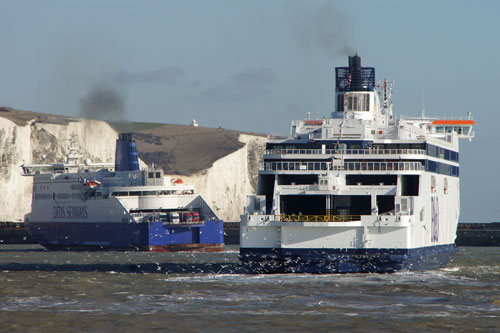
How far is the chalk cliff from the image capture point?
126m

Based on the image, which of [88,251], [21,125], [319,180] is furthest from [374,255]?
[21,125]

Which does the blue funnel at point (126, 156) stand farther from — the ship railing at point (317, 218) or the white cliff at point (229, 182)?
the ship railing at point (317, 218)

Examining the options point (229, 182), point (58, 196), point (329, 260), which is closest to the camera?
point (329, 260)

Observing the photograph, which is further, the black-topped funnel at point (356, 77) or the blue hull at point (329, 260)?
the black-topped funnel at point (356, 77)

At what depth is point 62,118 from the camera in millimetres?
141000

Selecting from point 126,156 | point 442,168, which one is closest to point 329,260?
point 442,168

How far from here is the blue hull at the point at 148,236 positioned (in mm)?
82500

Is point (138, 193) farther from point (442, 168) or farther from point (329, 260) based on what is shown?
point (329, 260)

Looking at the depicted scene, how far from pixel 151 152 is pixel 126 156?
52346mm

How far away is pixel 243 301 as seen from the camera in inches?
1458

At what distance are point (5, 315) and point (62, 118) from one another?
10985 cm

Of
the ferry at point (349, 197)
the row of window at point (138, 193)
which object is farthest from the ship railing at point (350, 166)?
the row of window at point (138, 193)

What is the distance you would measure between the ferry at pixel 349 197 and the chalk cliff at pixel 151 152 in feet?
231

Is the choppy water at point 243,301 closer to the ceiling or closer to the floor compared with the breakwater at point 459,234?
closer to the floor
